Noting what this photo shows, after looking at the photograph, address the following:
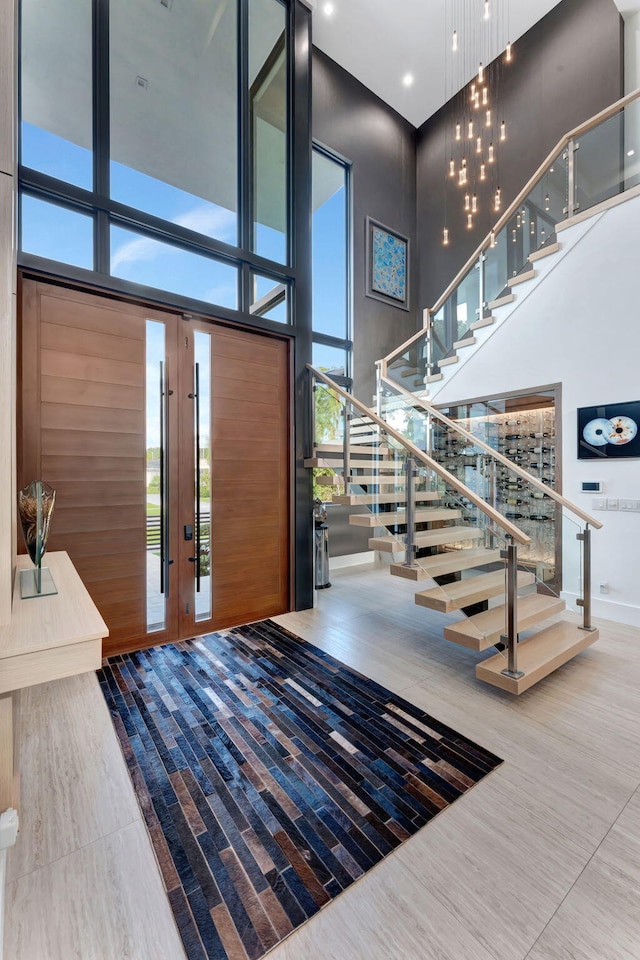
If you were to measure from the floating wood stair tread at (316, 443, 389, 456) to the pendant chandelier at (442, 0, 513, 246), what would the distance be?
13.7 feet

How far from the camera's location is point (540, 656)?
292 centimetres

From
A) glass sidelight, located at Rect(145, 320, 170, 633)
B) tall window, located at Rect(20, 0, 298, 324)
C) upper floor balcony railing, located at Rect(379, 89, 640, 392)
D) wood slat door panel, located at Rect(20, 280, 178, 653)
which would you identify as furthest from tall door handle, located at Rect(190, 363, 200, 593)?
upper floor balcony railing, located at Rect(379, 89, 640, 392)

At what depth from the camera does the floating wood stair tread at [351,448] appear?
3.96 m

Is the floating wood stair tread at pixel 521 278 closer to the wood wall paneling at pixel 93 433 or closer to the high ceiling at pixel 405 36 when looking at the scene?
the high ceiling at pixel 405 36

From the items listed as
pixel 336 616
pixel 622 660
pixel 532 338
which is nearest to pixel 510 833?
pixel 622 660

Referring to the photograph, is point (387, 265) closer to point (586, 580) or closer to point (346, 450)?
point (346, 450)

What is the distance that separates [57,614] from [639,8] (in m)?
9.02

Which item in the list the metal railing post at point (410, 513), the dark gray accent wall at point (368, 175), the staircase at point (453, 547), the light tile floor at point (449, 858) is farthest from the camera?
the dark gray accent wall at point (368, 175)

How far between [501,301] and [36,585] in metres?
5.63

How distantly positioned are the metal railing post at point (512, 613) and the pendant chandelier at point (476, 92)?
17.9 ft

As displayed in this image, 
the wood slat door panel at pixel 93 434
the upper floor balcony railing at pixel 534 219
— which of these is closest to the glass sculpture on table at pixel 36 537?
the wood slat door panel at pixel 93 434

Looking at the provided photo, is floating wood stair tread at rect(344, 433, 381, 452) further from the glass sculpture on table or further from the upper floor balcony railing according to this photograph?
the glass sculpture on table

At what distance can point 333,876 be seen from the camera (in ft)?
4.98

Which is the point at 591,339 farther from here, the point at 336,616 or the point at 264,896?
the point at 264,896
